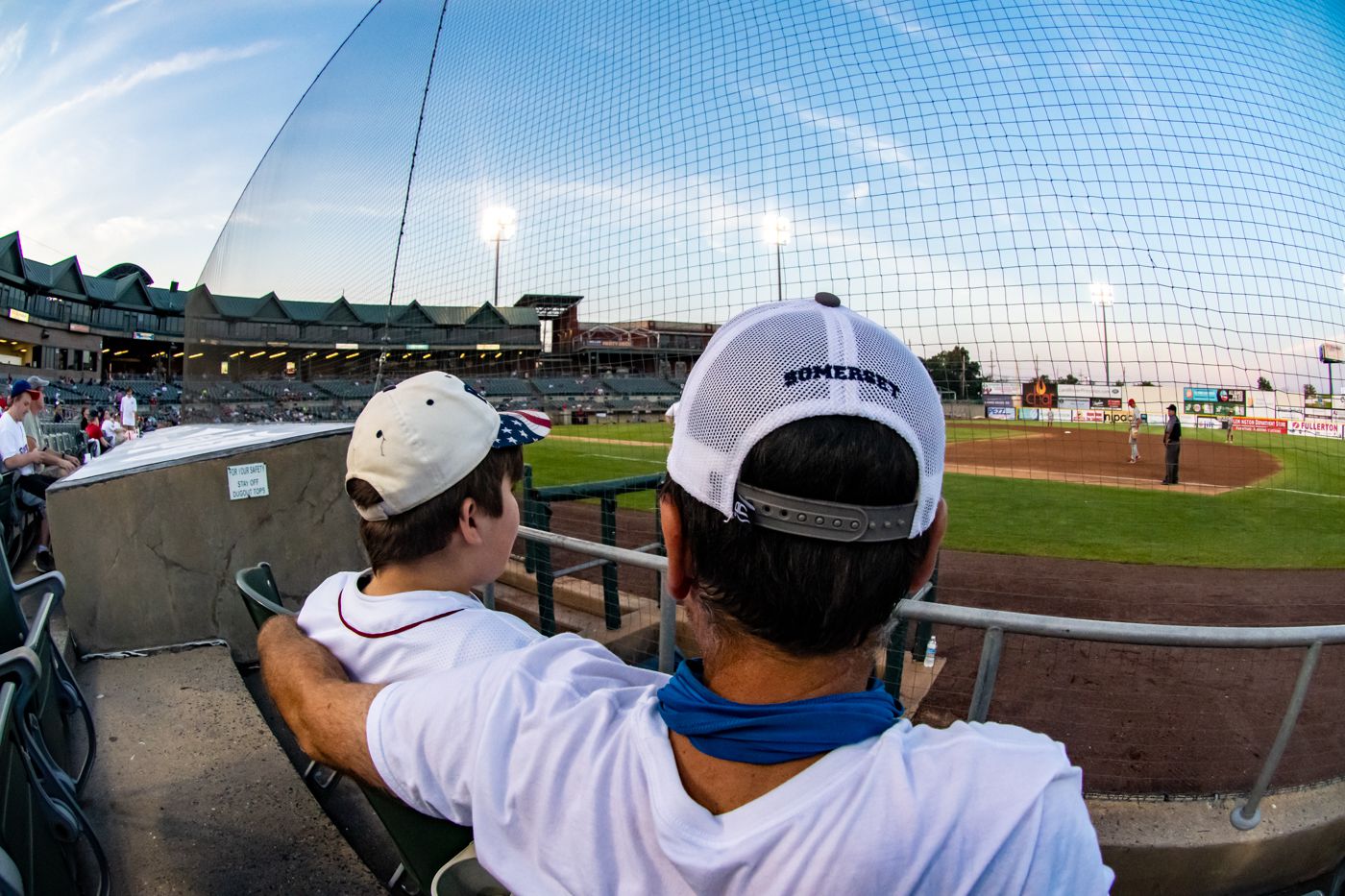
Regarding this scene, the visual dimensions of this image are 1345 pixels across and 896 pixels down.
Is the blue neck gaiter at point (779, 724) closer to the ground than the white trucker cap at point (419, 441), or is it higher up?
closer to the ground

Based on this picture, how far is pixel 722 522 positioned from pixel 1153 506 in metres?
11.5

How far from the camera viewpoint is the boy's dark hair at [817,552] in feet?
2.09

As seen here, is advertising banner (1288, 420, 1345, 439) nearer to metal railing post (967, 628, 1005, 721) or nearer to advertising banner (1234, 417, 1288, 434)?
advertising banner (1234, 417, 1288, 434)

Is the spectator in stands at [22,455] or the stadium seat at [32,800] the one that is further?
the spectator in stands at [22,455]

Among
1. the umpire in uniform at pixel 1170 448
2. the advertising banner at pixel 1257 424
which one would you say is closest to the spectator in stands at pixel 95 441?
the advertising banner at pixel 1257 424

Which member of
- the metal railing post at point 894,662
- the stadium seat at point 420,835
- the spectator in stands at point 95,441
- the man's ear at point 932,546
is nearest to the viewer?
the man's ear at point 932,546

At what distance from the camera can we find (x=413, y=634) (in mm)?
1212

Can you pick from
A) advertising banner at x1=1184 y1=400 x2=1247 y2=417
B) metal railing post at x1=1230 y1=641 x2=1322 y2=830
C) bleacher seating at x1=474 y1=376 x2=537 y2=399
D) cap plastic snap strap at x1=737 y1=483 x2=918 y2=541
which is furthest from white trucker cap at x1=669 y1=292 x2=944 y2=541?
bleacher seating at x1=474 y1=376 x2=537 y2=399

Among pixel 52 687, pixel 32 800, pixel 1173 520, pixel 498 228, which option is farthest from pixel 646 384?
pixel 1173 520

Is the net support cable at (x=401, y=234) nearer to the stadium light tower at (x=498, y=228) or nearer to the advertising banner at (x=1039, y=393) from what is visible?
the stadium light tower at (x=498, y=228)

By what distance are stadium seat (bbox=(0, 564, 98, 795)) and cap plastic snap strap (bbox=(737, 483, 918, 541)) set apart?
7.36 ft

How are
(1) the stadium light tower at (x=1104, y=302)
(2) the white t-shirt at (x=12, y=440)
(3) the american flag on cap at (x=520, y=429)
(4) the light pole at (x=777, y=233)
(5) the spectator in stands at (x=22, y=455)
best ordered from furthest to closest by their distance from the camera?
(2) the white t-shirt at (x=12, y=440) → (5) the spectator in stands at (x=22, y=455) → (1) the stadium light tower at (x=1104, y=302) → (4) the light pole at (x=777, y=233) → (3) the american flag on cap at (x=520, y=429)

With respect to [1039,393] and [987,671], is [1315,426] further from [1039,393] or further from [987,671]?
[987,671]

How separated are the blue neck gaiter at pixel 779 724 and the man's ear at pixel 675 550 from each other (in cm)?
13
